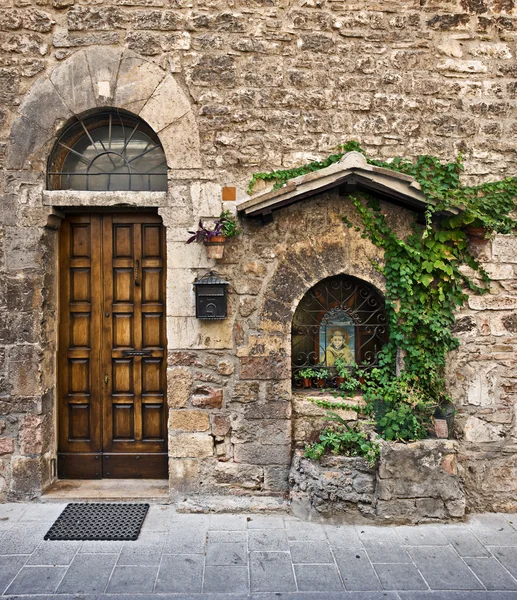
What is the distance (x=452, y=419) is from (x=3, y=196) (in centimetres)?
442

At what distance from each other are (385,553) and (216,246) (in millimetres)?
2699

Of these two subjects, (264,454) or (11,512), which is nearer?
(11,512)

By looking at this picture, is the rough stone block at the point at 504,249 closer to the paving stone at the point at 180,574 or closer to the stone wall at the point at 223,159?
the stone wall at the point at 223,159

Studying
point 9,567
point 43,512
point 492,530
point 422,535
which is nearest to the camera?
point 9,567

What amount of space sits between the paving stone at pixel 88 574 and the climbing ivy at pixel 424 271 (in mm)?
2354

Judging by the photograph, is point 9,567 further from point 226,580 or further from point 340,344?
point 340,344

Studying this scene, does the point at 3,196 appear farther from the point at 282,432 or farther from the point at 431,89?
the point at 431,89

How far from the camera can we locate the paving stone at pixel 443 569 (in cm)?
303

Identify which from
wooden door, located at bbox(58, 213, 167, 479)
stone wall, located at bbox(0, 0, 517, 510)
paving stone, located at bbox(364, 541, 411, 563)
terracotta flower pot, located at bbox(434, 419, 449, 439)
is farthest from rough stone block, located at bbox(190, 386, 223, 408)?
terracotta flower pot, located at bbox(434, 419, 449, 439)

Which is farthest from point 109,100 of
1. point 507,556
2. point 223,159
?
point 507,556

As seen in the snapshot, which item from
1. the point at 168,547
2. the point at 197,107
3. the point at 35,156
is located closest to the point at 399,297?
the point at 197,107

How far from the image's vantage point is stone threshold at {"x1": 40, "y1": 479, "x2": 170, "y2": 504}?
160 inches

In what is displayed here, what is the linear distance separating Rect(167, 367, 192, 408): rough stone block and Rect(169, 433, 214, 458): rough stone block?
0.28 m

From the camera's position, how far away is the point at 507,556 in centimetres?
335
